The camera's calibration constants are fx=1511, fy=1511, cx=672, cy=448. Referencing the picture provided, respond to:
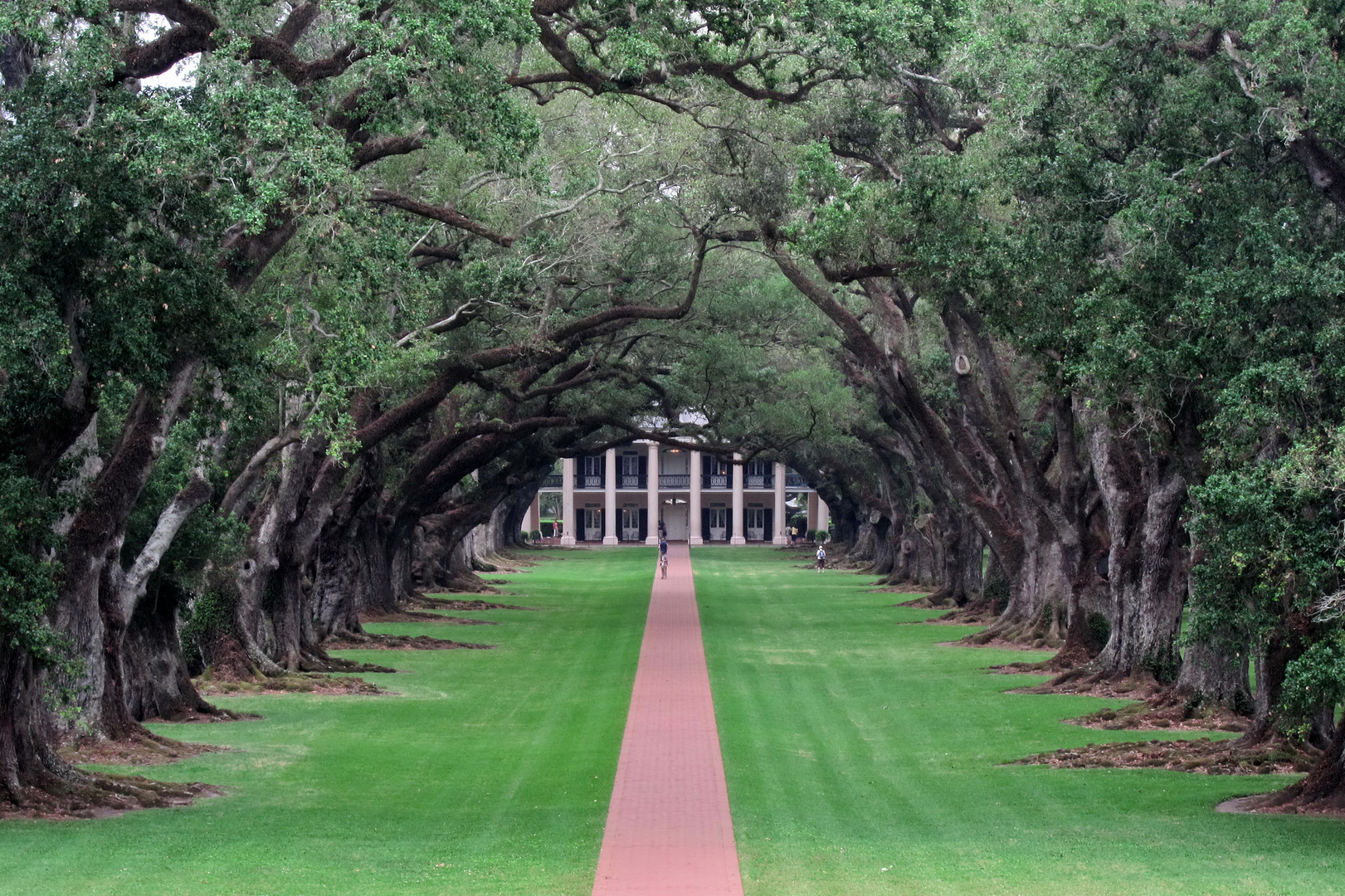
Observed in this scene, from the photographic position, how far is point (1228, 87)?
14.1 m

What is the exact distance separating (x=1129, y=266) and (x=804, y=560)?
6192 centimetres

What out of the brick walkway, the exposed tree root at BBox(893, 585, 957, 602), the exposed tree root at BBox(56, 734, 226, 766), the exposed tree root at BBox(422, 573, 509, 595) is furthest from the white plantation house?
the exposed tree root at BBox(56, 734, 226, 766)

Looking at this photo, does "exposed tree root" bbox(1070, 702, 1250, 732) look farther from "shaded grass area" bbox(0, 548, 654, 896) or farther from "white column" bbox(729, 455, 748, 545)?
"white column" bbox(729, 455, 748, 545)

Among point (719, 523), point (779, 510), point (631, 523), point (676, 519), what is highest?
point (779, 510)

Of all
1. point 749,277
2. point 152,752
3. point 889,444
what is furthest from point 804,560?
point 152,752

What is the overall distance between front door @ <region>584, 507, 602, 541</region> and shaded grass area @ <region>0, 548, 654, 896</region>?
72.0 meters

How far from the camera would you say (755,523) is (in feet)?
329

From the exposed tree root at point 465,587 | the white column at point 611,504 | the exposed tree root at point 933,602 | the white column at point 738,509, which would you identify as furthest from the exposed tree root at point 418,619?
the white column at point 738,509

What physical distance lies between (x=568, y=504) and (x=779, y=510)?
1361cm

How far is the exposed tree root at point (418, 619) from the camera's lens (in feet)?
122

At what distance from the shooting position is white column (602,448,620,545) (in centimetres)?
9594

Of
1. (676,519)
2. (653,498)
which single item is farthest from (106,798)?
(676,519)

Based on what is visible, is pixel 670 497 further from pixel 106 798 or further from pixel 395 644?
pixel 106 798

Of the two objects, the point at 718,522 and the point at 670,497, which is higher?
the point at 670,497
